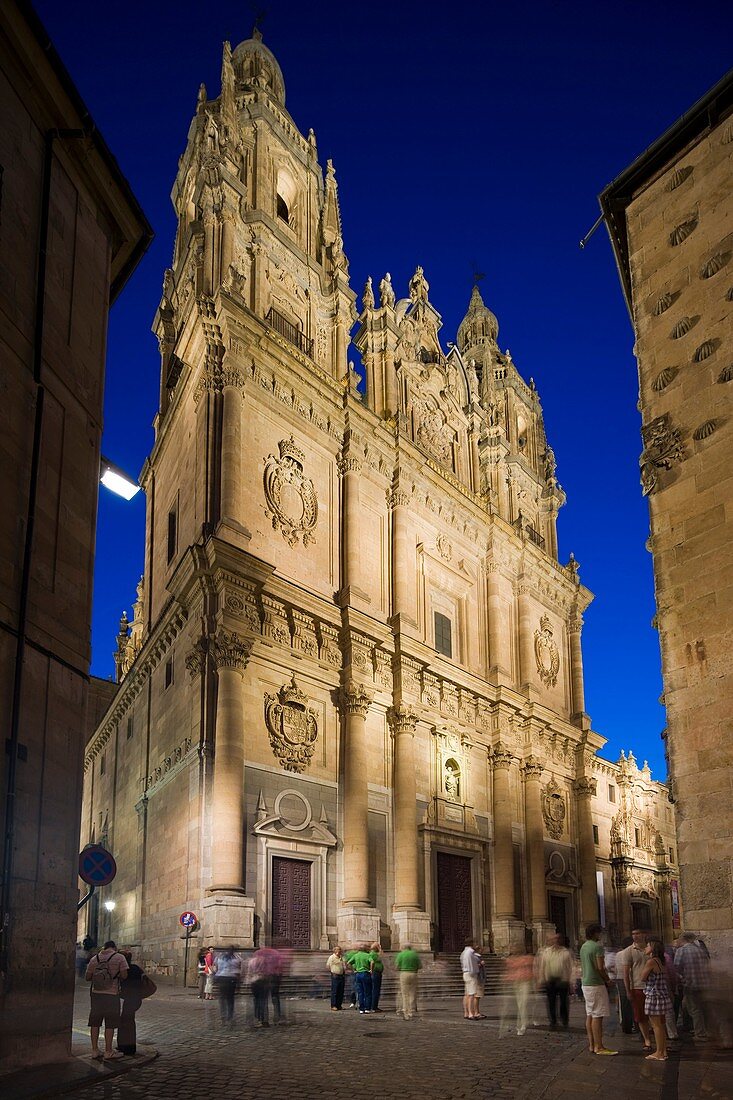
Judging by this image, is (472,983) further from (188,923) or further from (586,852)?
(586,852)

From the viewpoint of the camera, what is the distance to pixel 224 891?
23750mm

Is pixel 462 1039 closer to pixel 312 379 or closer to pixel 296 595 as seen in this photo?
pixel 296 595

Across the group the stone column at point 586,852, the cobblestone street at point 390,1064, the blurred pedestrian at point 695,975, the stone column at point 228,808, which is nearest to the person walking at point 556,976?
the cobblestone street at point 390,1064

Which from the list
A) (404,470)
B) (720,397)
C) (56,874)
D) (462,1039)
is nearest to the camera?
(56,874)

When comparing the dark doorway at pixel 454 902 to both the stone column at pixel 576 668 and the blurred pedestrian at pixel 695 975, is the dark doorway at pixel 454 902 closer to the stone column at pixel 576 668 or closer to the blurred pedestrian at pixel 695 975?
the stone column at pixel 576 668

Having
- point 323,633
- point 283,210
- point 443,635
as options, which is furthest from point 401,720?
point 283,210

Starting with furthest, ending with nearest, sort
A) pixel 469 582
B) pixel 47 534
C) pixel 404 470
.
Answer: pixel 469 582 → pixel 404 470 → pixel 47 534

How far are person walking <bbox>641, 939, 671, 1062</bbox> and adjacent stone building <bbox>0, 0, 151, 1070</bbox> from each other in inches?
272

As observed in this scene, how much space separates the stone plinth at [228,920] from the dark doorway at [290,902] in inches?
74.4

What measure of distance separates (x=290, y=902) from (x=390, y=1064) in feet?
49.6

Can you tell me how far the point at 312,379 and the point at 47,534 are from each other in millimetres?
20806

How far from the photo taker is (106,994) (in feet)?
38.3

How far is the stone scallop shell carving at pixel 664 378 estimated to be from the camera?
1383cm

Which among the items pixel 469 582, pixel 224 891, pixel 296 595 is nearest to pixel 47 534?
pixel 224 891
